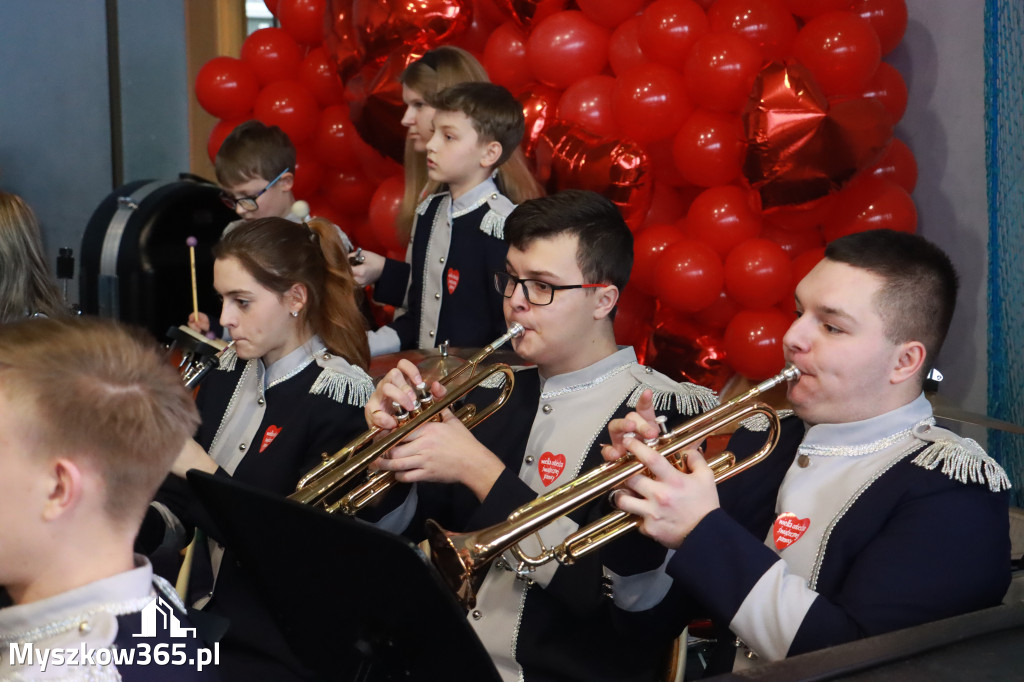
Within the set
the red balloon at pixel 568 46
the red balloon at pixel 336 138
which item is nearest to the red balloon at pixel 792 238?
the red balloon at pixel 568 46

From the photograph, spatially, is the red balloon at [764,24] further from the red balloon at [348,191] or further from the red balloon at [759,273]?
the red balloon at [348,191]

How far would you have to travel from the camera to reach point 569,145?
11.1ft

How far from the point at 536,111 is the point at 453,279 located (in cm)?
85

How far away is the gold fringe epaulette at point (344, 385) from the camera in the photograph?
7.11 ft

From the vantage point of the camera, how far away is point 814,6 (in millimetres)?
3146

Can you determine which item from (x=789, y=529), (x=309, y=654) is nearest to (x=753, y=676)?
(x=789, y=529)

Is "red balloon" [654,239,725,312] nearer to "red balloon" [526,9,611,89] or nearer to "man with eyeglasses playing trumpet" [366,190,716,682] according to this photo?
"red balloon" [526,9,611,89]

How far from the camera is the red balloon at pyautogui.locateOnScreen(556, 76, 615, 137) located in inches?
137

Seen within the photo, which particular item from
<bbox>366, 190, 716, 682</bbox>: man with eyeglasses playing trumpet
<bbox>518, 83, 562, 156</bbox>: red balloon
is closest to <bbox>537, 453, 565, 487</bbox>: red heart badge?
<bbox>366, 190, 716, 682</bbox>: man with eyeglasses playing trumpet

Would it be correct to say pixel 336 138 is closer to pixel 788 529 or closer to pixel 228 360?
pixel 228 360

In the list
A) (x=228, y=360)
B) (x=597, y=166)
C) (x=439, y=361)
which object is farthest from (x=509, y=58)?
A: (x=439, y=361)

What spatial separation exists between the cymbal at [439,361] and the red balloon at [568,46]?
4.27 feet

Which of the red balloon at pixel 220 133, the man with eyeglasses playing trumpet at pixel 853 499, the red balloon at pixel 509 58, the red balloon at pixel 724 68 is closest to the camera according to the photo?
the man with eyeglasses playing trumpet at pixel 853 499

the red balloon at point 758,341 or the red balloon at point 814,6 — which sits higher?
the red balloon at point 814,6
